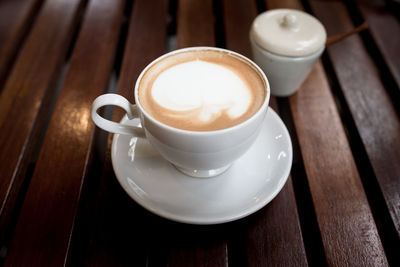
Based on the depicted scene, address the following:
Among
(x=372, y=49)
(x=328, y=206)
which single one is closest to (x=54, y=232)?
(x=328, y=206)

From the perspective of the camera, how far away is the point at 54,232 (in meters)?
0.53

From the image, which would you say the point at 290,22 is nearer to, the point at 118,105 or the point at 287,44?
the point at 287,44

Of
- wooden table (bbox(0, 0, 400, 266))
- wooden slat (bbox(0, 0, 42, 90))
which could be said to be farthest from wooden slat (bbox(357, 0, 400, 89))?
wooden slat (bbox(0, 0, 42, 90))

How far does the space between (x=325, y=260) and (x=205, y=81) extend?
1.23ft

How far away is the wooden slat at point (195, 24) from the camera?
89cm

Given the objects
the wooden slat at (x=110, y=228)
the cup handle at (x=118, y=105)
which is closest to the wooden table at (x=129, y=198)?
the wooden slat at (x=110, y=228)

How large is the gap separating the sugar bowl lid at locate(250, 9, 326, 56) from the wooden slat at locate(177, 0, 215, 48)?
0.66 feet

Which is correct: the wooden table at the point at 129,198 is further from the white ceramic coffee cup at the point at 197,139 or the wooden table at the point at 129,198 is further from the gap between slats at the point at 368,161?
the white ceramic coffee cup at the point at 197,139

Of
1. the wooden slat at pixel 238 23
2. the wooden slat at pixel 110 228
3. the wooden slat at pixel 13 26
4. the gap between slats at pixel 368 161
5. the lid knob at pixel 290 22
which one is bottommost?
the gap between slats at pixel 368 161

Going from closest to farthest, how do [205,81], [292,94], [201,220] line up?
[201,220] → [205,81] → [292,94]

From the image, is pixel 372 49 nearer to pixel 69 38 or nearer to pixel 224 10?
pixel 224 10

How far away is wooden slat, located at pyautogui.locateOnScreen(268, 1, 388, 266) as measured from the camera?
52 centimetres

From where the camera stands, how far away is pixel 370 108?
737 millimetres

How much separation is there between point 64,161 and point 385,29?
96 centimetres
